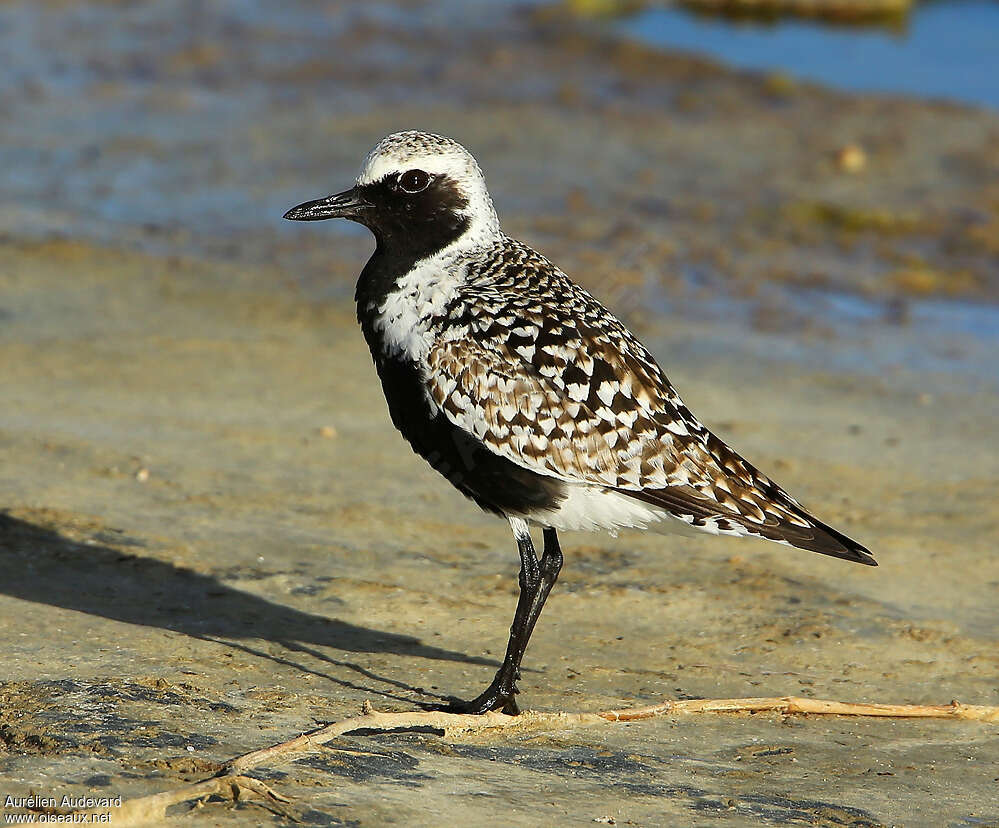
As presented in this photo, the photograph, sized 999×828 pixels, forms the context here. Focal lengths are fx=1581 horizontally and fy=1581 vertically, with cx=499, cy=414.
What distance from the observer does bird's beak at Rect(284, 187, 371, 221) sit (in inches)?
249

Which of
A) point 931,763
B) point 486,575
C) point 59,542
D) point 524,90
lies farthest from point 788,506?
point 524,90

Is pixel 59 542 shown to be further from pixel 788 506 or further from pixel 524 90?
pixel 524 90

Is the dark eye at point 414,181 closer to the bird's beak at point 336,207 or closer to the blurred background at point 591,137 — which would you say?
the bird's beak at point 336,207

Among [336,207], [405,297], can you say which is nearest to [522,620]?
[405,297]

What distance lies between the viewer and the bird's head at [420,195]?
6.21m

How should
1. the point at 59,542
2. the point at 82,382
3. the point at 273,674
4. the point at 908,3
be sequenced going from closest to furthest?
1. the point at 273,674
2. the point at 59,542
3. the point at 82,382
4. the point at 908,3

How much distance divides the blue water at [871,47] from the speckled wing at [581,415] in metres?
12.4

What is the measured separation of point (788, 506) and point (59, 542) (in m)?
3.22

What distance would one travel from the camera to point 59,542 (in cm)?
700

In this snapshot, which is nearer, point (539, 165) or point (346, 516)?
point (346, 516)

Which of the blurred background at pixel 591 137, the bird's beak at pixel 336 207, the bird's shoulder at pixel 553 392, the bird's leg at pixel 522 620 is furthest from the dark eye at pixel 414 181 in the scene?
the blurred background at pixel 591 137

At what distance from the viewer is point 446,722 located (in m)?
5.37

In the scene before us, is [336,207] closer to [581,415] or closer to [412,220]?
[412,220]

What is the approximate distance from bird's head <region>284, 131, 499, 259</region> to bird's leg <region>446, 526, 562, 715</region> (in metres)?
1.22
